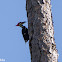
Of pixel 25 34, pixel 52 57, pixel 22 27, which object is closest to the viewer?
pixel 52 57

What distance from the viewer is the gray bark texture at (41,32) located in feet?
11.4

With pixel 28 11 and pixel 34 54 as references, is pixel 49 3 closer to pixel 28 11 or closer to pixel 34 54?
pixel 28 11

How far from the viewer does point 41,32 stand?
11.9 feet

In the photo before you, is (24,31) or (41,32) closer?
(41,32)

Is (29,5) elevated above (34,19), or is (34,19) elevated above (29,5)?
(29,5)

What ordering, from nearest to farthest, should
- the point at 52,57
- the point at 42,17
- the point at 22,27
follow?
the point at 52,57
the point at 42,17
the point at 22,27

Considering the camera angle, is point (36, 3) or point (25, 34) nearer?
point (36, 3)

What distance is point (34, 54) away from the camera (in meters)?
3.53

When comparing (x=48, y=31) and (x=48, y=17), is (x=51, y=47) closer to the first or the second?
(x=48, y=31)

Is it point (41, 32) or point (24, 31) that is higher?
point (24, 31)

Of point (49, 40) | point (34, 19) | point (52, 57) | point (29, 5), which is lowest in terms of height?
point (52, 57)

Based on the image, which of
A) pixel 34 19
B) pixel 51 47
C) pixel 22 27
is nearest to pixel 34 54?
pixel 51 47

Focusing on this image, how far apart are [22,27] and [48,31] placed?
2.77 m

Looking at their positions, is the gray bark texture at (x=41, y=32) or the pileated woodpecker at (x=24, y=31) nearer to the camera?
the gray bark texture at (x=41, y=32)
